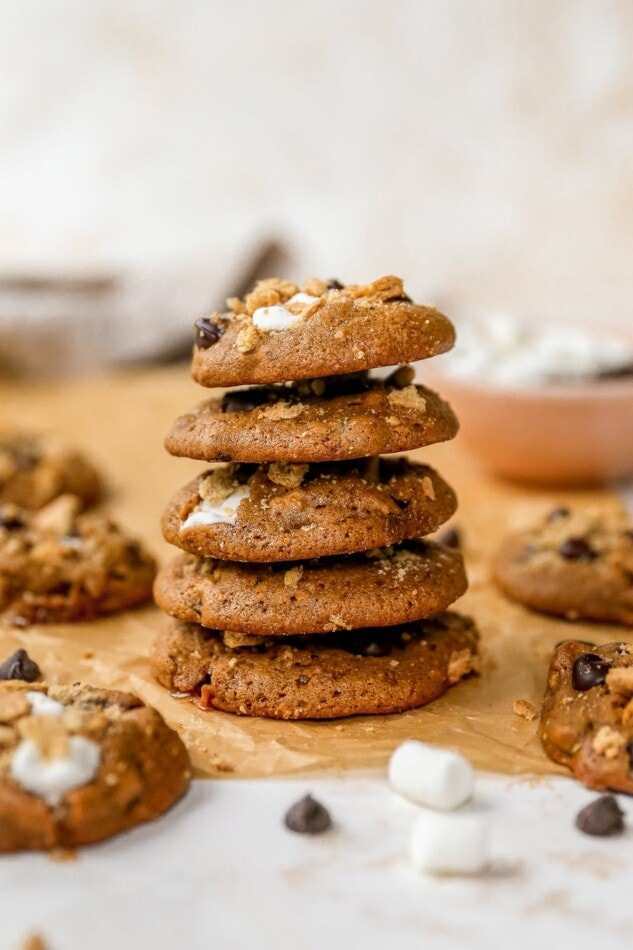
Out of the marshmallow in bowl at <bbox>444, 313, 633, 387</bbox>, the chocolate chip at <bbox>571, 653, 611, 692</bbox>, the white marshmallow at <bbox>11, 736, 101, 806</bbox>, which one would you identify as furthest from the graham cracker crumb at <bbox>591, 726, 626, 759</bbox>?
the marshmallow in bowl at <bbox>444, 313, 633, 387</bbox>

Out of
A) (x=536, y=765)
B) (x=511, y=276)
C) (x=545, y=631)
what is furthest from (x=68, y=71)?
(x=536, y=765)

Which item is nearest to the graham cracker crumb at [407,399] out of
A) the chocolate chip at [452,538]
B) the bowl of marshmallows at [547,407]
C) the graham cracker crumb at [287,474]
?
the graham cracker crumb at [287,474]

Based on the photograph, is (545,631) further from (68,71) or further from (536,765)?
(68,71)

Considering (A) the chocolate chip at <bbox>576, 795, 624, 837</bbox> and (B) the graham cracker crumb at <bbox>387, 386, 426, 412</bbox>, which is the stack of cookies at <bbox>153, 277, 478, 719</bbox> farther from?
(A) the chocolate chip at <bbox>576, 795, 624, 837</bbox>

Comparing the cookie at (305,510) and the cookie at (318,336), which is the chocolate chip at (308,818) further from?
the cookie at (318,336)

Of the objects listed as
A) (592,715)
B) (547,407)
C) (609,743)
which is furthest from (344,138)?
(609,743)
